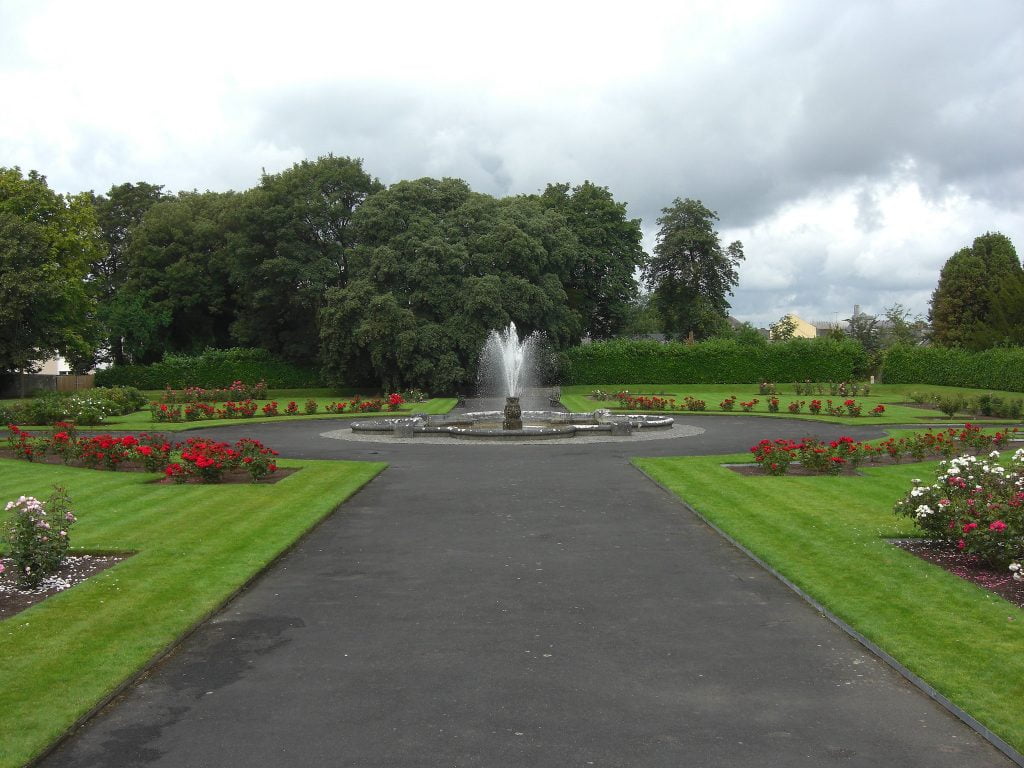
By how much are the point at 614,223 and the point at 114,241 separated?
41.0m

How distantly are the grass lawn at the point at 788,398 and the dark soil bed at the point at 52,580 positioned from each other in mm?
27793

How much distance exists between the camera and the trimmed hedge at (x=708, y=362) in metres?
60.5

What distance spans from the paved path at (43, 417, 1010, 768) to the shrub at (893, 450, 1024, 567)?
2458 mm

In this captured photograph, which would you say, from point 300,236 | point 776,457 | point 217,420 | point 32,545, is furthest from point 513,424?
point 300,236

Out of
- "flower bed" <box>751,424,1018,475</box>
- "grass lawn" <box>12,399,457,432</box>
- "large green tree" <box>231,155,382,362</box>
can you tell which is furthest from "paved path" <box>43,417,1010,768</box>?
"large green tree" <box>231,155,382,362</box>

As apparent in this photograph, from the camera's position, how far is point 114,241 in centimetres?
6850

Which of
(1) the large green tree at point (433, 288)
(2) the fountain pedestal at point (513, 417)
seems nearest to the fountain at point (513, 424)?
(2) the fountain pedestal at point (513, 417)

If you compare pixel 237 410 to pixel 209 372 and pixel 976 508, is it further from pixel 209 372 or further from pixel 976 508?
pixel 976 508

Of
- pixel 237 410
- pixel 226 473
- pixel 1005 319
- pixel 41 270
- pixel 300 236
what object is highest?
pixel 300 236

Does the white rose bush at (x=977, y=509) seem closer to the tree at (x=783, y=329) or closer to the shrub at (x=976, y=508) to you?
the shrub at (x=976, y=508)

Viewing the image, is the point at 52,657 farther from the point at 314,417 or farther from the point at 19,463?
the point at 314,417

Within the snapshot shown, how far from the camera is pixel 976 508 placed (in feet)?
33.8

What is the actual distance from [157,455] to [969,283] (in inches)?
2950

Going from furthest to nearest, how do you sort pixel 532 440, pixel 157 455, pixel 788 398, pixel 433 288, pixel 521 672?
pixel 433 288, pixel 788 398, pixel 532 440, pixel 157 455, pixel 521 672
